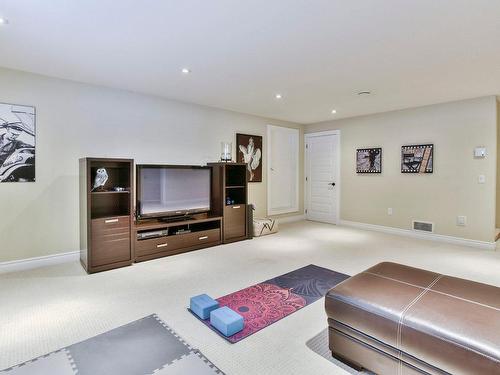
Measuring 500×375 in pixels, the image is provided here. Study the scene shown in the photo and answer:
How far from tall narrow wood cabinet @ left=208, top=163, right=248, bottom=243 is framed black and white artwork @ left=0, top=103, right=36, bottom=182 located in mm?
2399

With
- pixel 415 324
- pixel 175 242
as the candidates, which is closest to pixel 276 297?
pixel 415 324

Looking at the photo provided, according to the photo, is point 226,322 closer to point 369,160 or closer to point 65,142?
point 65,142

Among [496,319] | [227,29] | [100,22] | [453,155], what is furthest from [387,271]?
[453,155]

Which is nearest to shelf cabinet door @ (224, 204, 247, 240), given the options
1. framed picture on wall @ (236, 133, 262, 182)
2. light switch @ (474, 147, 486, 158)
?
framed picture on wall @ (236, 133, 262, 182)

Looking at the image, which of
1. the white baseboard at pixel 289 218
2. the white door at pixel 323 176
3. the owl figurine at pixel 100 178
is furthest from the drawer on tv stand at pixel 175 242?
the white door at pixel 323 176

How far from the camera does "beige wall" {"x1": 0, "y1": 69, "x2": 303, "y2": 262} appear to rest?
135 inches

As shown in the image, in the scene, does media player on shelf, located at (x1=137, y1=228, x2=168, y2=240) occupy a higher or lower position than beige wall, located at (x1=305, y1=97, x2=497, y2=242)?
lower

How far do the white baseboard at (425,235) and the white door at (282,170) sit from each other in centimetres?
129

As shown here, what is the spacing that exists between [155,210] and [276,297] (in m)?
2.19

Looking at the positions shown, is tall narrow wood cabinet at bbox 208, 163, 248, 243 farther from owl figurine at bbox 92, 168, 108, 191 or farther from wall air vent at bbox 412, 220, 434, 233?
wall air vent at bbox 412, 220, 434, 233

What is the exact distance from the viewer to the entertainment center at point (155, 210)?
344 cm

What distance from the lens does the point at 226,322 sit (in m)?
2.06

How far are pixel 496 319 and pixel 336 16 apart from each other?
7.13ft

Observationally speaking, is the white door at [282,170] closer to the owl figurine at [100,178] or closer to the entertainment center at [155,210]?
the entertainment center at [155,210]
